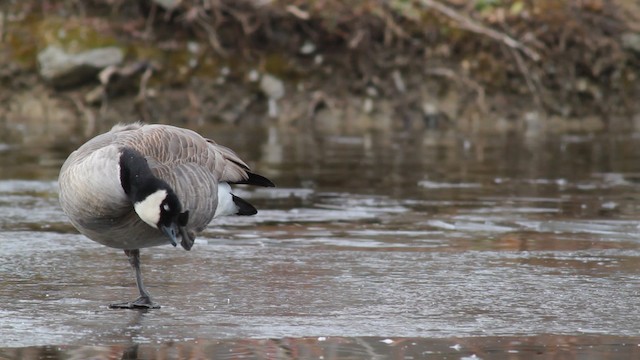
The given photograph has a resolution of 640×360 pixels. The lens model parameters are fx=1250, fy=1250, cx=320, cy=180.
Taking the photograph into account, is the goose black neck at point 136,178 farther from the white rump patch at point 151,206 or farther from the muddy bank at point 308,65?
the muddy bank at point 308,65

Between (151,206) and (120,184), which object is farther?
(120,184)

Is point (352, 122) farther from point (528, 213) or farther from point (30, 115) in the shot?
point (528, 213)

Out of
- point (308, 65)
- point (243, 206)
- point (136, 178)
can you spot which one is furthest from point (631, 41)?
point (136, 178)

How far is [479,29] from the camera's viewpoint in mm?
19625

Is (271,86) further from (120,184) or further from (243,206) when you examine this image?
(120,184)

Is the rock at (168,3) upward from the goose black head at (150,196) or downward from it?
upward

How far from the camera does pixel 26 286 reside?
6895 mm

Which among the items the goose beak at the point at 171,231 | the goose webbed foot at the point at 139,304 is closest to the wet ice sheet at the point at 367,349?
the goose beak at the point at 171,231

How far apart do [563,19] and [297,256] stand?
13239mm

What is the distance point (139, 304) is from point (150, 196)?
0.95 meters

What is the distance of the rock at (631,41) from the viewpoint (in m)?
20.7

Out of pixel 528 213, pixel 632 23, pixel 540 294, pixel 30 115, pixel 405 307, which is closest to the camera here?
pixel 405 307

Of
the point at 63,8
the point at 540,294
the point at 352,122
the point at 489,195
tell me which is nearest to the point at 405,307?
the point at 540,294

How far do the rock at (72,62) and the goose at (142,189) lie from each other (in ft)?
39.9
